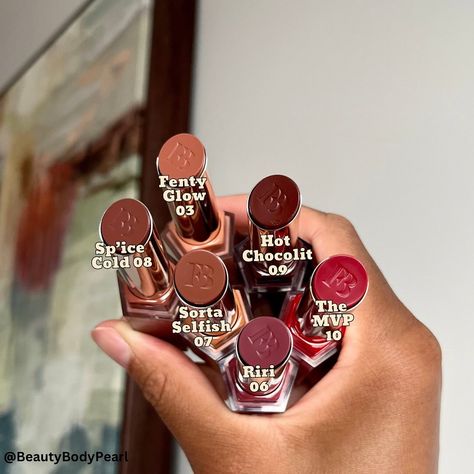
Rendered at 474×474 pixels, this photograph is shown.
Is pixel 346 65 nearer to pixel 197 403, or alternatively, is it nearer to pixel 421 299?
pixel 421 299

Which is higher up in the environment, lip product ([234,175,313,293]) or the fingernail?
lip product ([234,175,313,293])

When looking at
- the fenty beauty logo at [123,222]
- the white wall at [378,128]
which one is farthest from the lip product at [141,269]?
the white wall at [378,128]

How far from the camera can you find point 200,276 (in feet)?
1.07

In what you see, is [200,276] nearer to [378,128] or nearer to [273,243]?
[273,243]

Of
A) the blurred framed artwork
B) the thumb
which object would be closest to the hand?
the thumb

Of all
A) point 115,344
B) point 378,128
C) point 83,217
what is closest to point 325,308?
point 115,344

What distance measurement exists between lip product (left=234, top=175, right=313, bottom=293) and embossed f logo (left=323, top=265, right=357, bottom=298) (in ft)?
0.13

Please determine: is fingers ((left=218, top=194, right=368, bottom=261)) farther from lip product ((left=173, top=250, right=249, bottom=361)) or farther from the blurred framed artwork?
the blurred framed artwork

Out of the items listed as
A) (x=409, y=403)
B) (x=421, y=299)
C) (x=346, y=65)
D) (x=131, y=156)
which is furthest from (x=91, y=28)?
(x=409, y=403)

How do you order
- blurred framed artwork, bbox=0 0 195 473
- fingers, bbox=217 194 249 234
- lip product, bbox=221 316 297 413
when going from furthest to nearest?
blurred framed artwork, bbox=0 0 195 473
fingers, bbox=217 194 249 234
lip product, bbox=221 316 297 413

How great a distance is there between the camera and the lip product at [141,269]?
0.33 metres

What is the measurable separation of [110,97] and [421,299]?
1.46 ft

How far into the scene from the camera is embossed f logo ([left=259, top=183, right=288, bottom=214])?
1.11 feet

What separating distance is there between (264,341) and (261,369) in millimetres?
14
